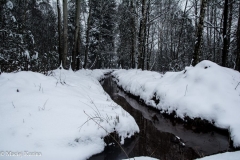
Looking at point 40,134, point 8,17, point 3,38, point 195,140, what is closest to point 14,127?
point 40,134

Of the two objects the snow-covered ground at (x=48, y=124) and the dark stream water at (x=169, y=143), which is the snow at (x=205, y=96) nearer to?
the dark stream water at (x=169, y=143)

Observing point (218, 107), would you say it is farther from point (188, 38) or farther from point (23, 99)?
point (188, 38)

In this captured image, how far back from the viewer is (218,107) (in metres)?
3.80

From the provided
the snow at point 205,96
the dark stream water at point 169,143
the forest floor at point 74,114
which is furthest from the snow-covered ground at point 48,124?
the snow at point 205,96

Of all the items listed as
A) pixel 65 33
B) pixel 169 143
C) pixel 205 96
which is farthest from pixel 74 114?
pixel 65 33

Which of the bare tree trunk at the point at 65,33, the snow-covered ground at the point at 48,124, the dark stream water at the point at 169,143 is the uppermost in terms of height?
the bare tree trunk at the point at 65,33

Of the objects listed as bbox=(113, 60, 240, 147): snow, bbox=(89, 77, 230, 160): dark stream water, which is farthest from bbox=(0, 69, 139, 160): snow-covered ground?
bbox=(113, 60, 240, 147): snow

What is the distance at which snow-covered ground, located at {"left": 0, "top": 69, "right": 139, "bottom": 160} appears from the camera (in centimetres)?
225

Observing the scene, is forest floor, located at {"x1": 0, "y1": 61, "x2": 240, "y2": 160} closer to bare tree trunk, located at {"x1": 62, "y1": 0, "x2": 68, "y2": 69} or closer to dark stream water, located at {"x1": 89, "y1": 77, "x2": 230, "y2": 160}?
dark stream water, located at {"x1": 89, "y1": 77, "x2": 230, "y2": 160}

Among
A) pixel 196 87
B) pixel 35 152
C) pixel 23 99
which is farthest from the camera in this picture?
pixel 196 87

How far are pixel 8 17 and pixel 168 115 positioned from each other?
851 cm

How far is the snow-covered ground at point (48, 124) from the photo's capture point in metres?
2.25

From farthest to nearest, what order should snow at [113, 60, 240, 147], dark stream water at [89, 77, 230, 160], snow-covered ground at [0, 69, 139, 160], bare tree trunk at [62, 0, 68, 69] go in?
1. bare tree trunk at [62, 0, 68, 69]
2. snow at [113, 60, 240, 147]
3. dark stream water at [89, 77, 230, 160]
4. snow-covered ground at [0, 69, 139, 160]

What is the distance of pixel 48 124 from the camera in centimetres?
263
